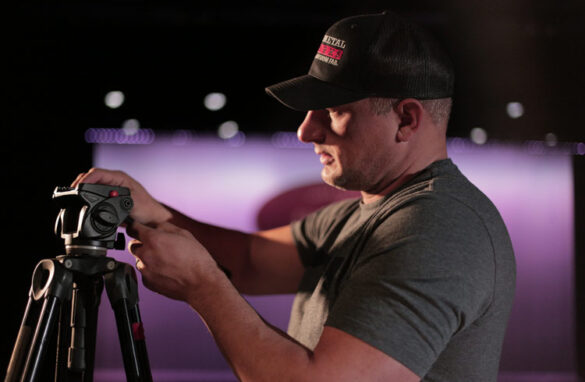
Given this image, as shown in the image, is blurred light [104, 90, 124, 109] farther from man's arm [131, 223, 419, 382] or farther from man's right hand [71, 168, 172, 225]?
man's arm [131, 223, 419, 382]

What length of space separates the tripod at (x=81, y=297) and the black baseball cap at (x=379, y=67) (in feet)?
1.60

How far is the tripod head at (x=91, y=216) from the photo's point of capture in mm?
1071

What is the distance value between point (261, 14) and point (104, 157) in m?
1.22

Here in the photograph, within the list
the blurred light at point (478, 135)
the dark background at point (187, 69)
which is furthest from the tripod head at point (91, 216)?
the blurred light at point (478, 135)

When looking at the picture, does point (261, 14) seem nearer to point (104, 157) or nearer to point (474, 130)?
point (104, 157)

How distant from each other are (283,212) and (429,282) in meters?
2.63

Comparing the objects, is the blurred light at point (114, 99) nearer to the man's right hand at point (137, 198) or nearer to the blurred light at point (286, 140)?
the blurred light at point (286, 140)

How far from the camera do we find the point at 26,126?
10.6 ft

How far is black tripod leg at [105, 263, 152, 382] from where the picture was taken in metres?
1.08

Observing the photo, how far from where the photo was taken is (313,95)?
1.33 m

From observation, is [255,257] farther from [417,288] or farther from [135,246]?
[417,288]

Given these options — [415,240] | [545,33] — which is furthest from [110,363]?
[545,33]

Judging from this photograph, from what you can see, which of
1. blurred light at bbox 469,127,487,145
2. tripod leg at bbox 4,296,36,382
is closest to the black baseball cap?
tripod leg at bbox 4,296,36,382

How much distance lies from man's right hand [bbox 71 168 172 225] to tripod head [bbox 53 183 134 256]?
0.26m
